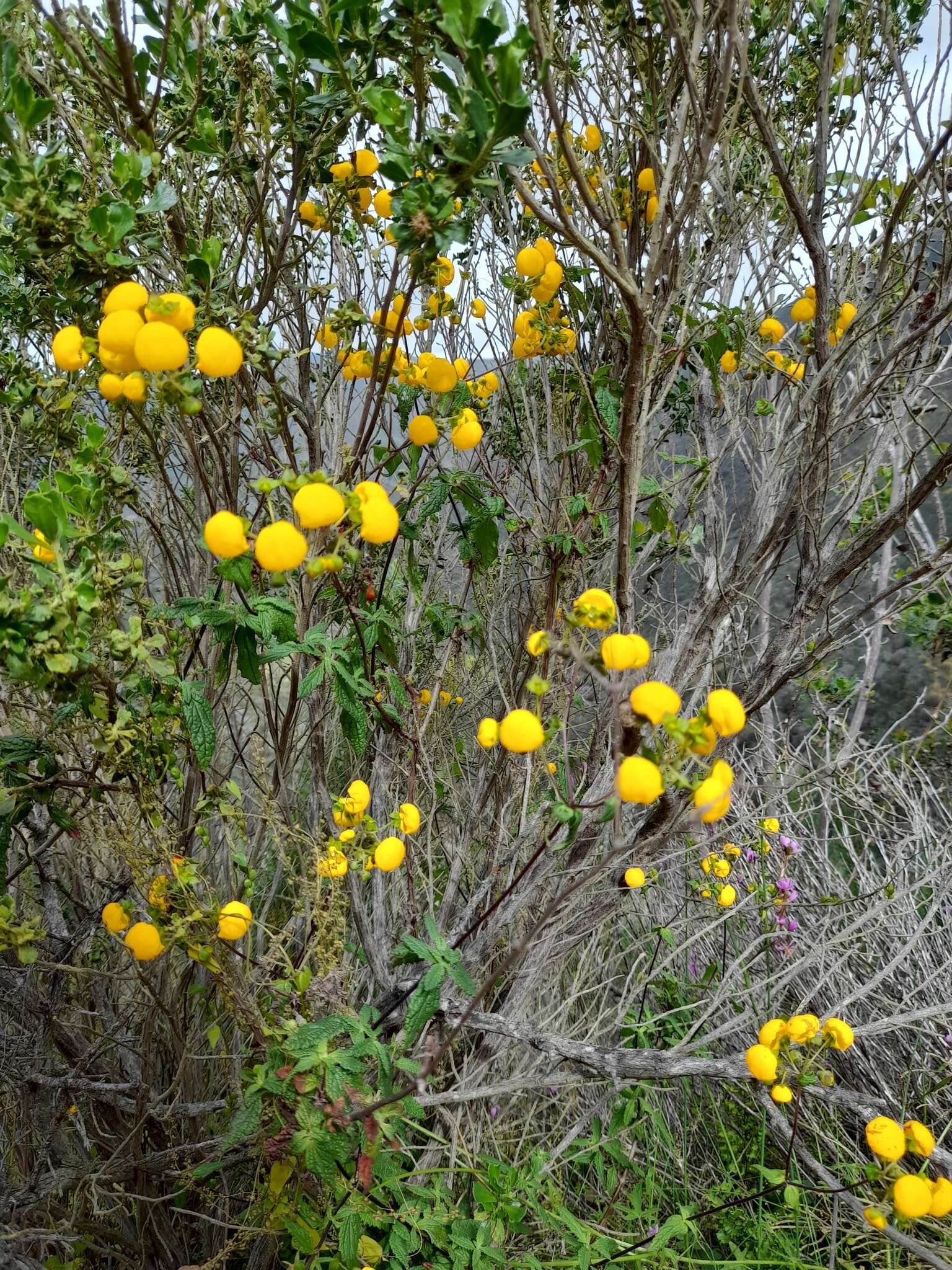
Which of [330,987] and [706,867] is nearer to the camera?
[330,987]

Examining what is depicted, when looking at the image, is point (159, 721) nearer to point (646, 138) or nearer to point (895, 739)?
point (646, 138)

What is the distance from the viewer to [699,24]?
3.42 ft

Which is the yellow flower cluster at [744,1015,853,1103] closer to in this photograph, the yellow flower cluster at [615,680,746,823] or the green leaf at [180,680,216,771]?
the yellow flower cluster at [615,680,746,823]

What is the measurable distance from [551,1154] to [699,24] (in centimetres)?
207

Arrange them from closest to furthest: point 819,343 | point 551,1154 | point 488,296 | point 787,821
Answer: point 819,343 → point 551,1154 → point 488,296 → point 787,821

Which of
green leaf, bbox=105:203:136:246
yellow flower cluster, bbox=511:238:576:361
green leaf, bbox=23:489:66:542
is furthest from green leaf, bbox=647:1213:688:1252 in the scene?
green leaf, bbox=105:203:136:246

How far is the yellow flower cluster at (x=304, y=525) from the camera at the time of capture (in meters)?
0.79

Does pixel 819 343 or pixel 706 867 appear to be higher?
pixel 819 343

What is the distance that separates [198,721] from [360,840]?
303mm

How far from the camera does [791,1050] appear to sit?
3.76 feet

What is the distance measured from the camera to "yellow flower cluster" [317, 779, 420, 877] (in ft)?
3.71

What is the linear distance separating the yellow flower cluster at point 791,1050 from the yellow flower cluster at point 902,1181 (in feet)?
0.29

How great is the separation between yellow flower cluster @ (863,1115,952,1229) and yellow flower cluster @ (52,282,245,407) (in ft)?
4.32

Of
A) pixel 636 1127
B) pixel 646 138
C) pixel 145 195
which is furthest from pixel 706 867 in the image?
pixel 145 195
